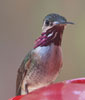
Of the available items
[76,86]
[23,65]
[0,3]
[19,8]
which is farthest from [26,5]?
[76,86]

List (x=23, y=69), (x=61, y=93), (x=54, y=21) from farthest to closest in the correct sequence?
(x=23, y=69)
(x=54, y=21)
(x=61, y=93)

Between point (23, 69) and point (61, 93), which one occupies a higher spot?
point (61, 93)

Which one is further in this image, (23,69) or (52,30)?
(23,69)

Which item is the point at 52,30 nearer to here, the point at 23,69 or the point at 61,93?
the point at 23,69

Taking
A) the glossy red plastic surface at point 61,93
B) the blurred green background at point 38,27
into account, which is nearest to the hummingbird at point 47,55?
the glossy red plastic surface at point 61,93

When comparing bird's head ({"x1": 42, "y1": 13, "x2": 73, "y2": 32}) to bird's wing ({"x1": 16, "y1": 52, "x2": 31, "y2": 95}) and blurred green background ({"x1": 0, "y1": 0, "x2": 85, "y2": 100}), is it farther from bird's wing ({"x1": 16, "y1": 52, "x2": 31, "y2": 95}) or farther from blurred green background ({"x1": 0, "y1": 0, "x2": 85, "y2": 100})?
blurred green background ({"x1": 0, "y1": 0, "x2": 85, "y2": 100})

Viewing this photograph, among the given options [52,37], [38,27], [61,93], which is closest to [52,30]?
[52,37]

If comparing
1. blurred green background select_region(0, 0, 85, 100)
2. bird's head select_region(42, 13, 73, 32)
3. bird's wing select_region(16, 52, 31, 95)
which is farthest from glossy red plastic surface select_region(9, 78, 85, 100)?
blurred green background select_region(0, 0, 85, 100)
